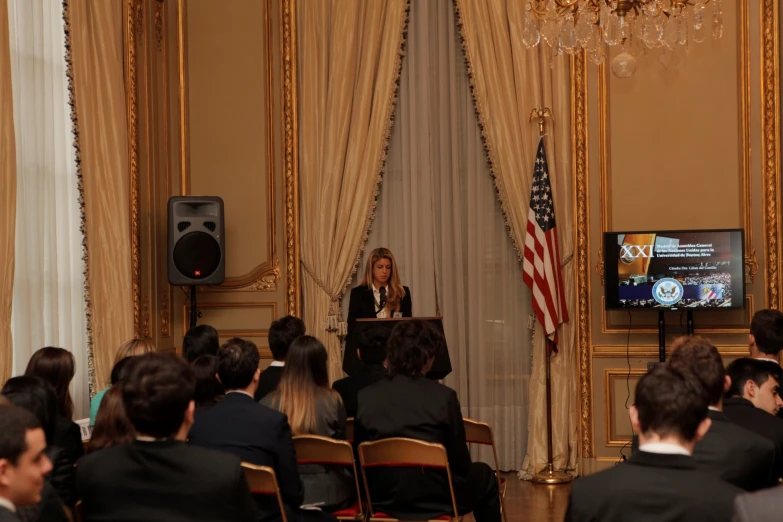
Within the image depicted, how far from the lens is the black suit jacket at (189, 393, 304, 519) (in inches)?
149

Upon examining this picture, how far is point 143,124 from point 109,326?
5.82 ft

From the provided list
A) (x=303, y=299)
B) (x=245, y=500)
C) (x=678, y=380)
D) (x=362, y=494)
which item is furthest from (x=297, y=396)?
(x=303, y=299)

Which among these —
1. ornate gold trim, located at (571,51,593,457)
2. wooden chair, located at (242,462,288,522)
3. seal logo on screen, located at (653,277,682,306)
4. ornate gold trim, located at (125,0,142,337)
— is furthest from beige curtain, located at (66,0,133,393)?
seal logo on screen, located at (653,277,682,306)

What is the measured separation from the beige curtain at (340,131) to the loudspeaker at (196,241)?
0.84m

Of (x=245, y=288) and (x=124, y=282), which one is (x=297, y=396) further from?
(x=245, y=288)

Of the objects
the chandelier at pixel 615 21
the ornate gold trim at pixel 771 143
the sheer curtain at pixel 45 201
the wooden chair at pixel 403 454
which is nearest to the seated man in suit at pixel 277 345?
the wooden chair at pixel 403 454

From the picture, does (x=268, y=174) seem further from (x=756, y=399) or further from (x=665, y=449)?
(x=665, y=449)

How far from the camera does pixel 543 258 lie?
7621 mm

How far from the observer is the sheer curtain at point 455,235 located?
320 inches

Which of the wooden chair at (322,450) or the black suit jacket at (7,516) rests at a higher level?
the black suit jacket at (7,516)

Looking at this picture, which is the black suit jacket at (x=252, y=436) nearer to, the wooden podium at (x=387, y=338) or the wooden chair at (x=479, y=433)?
the wooden chair at (x=479, y=433)

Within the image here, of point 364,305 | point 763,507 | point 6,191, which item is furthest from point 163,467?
point 364,305

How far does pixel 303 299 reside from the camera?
831 centimetres

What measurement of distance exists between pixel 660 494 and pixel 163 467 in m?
1.32
